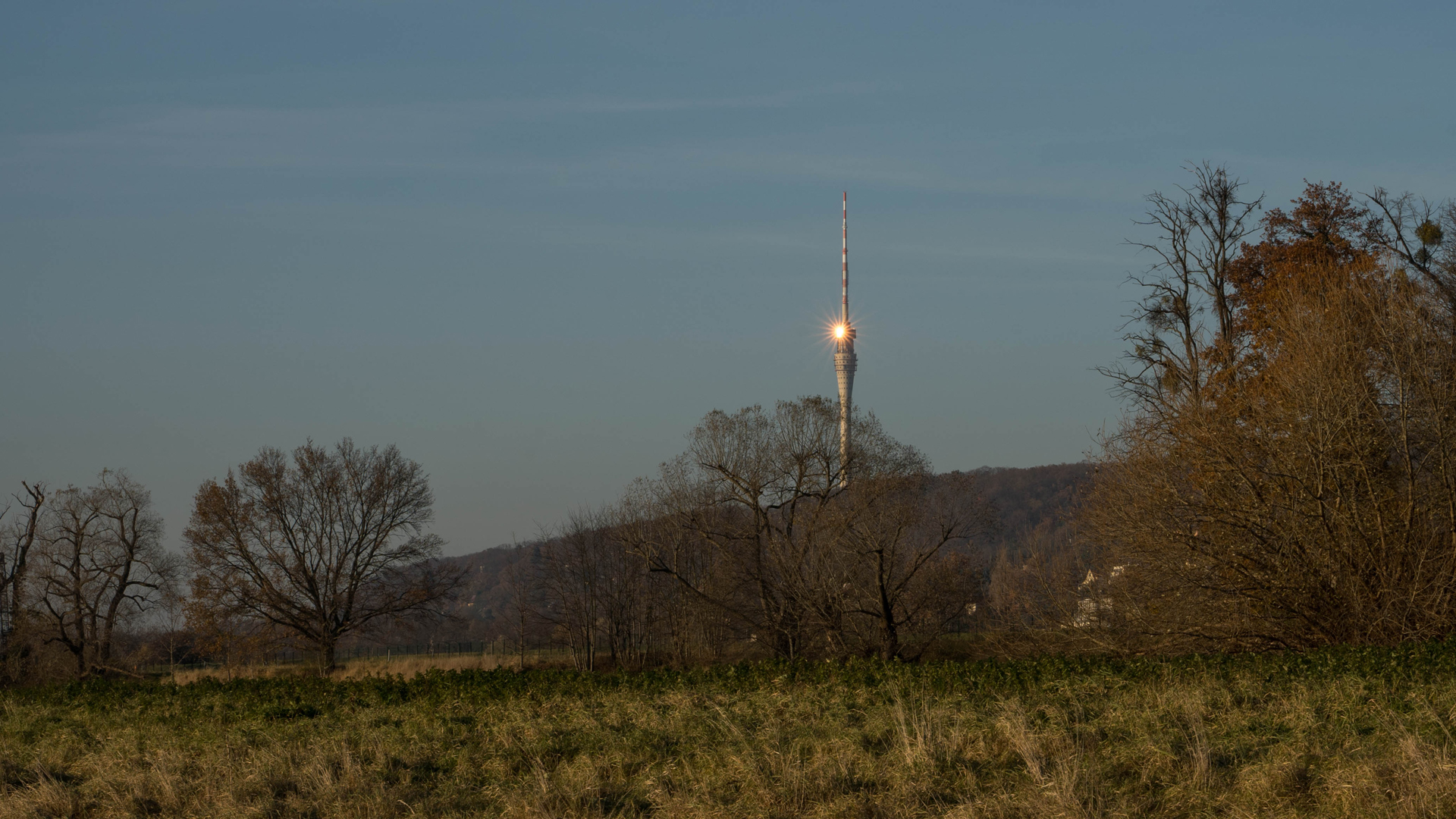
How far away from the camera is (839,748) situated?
886 centimetres

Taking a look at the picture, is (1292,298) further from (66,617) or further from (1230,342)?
(66,617)

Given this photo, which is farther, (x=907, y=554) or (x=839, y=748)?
(x=907, y=554)

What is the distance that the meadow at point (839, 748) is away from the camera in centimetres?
734

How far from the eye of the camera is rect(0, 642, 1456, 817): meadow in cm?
734

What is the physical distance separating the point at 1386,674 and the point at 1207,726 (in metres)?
4.15

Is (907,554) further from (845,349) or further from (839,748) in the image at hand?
(845,349)

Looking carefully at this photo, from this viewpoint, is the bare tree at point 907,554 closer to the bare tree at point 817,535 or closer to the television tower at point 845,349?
the bare tree at point 817,535

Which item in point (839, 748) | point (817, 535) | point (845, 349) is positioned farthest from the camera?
point (845, 349)

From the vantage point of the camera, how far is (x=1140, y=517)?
19141 millimetres

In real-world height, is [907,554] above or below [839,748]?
above

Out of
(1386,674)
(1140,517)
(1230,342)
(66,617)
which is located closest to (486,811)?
(1386,674)

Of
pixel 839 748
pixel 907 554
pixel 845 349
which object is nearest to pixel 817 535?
pixel 907 554

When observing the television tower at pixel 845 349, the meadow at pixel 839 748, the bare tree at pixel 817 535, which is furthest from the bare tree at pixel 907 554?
the television tower at pixel 845 349

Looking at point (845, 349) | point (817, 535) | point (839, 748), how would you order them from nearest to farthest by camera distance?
point (839, 748) < point (817, 535) < point (845, 349)
